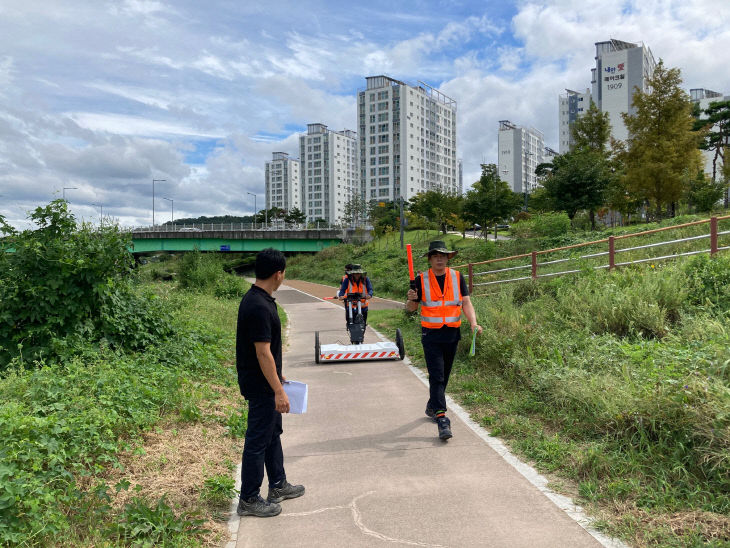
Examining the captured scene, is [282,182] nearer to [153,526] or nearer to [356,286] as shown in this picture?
[356,286]

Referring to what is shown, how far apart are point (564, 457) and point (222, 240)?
6241 centimetres

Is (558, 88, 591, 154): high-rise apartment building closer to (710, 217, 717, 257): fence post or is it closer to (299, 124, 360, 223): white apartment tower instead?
(299, 124, 360, 223): white apartment tower

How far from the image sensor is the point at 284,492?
4.36 metres

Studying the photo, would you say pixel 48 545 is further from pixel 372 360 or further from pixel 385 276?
pixel 385 276

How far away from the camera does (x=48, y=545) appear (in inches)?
127

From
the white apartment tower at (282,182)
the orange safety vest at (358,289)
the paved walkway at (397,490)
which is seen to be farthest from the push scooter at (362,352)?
the white apartment tower at (282,182)

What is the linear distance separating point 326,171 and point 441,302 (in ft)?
527

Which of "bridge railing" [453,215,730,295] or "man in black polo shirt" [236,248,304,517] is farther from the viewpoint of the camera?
"bridge railing" [453,215,730,295]

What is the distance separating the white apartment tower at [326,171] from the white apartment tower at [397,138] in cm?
2963

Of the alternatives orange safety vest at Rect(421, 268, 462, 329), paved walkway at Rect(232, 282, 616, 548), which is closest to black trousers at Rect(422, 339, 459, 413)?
orange safety vest at Rect(421, 268, 462, 329)

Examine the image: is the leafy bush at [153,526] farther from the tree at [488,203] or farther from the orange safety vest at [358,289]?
the tree at [488,203]

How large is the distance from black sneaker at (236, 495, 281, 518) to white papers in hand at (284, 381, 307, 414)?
0.69 meters

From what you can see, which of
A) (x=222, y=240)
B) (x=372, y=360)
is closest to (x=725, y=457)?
(x=372, y=360)

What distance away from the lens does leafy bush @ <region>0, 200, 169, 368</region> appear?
312 inches
